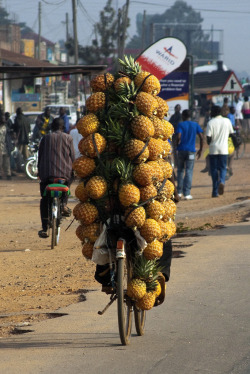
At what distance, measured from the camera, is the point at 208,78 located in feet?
239

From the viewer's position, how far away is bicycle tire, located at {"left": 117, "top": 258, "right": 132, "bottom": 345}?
5.84 m

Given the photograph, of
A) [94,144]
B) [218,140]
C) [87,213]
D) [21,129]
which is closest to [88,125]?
[94,144]

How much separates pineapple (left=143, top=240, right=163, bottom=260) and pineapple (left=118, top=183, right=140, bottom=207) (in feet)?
1.13

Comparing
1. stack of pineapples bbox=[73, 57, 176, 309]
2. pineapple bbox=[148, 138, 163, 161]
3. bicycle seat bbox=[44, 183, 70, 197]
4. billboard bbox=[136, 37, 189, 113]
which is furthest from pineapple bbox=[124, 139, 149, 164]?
billboard bbox=[136, 37, 189, 113]

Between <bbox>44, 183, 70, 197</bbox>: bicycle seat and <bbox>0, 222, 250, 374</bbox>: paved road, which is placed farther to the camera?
<bbox>44, 183, 70, 197</bbox>: bicycle seat

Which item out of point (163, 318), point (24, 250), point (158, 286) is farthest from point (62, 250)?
point (158, 286)

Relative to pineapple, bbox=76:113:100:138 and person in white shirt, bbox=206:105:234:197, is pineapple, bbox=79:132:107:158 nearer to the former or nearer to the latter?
pineapple, bbox=76:113:100:138

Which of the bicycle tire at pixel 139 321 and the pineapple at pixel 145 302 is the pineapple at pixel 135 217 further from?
the bicycle tire at pixel 139 321

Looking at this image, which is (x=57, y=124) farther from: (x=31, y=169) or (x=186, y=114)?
(x=31, y=169)

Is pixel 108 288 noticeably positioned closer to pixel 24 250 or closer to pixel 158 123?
pixel 158 123

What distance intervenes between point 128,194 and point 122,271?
56 cm

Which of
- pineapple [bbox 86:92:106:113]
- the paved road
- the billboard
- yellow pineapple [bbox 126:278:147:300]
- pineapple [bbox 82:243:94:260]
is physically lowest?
the paved road

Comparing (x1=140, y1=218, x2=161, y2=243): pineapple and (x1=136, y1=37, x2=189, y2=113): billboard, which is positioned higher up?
(x1=136, y1=37, x2=189, y2=113): billboard

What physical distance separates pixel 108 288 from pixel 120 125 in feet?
4.10
